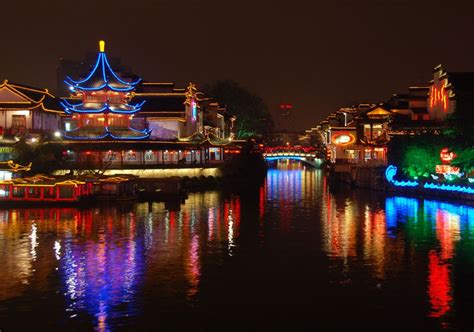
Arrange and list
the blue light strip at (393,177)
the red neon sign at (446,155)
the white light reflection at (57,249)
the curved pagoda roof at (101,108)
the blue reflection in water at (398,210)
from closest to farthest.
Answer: the white light reflection at (57,249), the blue reflection in water at (398,210), the red neon sign at (446,155), the blue light strip at (393,177), the curved pagoda roof at (101,108)

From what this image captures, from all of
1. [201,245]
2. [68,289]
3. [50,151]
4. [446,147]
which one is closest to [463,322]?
[68,289]

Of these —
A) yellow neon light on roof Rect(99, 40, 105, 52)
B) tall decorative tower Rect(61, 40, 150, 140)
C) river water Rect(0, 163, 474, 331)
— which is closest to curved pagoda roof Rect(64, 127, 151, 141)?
tall decorative tower Rect(61, 40, 150, 140)

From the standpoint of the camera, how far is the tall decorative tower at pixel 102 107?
7388 centimetres

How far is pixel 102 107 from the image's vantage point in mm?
74812

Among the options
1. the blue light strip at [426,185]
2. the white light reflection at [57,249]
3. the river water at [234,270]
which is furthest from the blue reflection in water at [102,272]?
the blue light strip at [426,185]

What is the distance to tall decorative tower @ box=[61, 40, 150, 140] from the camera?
73875 mm

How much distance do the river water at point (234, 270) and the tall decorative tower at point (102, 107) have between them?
88.8ft

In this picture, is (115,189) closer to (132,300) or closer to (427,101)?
(132,300)

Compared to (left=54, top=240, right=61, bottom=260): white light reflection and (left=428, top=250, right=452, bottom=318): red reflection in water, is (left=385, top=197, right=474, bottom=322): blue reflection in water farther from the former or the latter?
(left=54, top=240, right=61, bottom=260): white light reflection

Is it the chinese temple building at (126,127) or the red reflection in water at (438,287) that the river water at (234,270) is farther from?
the chinese temple building at (126,127)

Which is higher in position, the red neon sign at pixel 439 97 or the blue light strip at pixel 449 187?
the red neon sign at pixel 439 97

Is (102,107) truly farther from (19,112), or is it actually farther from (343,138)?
(343,138)

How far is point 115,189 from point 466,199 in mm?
28213

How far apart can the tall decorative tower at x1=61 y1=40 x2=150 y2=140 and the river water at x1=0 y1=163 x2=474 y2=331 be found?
88.8 feet
